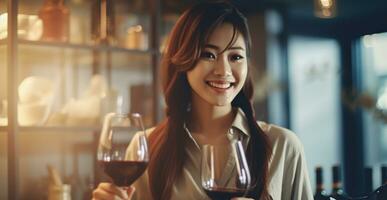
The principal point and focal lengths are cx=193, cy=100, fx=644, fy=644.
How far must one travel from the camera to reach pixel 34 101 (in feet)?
8.71

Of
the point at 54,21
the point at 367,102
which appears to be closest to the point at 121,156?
the point at 54,21

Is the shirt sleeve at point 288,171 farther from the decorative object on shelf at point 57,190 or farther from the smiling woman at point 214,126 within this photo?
the decorative object on shelf at point 57,190

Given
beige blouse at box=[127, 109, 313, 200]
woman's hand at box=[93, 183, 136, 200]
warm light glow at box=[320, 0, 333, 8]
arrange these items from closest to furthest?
woman's hand at box=[93, 183, 136, 200] < beige blouse at box=[127, 109, 313, 200] < warm light glow at box=[320, 0, 333, 8]

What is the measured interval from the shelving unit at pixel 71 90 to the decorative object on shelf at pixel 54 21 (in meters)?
0.06

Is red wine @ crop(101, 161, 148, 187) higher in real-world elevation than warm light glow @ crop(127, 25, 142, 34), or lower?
lower

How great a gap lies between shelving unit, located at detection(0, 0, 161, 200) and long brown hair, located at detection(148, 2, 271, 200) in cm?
116

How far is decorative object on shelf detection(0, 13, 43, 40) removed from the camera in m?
2.54

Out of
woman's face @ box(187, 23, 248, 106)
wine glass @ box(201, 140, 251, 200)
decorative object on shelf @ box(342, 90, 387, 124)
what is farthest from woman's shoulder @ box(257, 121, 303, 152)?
decorative object on shelf @ box(342, 90, 387, 124)

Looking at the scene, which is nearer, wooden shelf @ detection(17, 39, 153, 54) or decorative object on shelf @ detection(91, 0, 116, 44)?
wooden shelf @ detection(17, 39, 153, 54)

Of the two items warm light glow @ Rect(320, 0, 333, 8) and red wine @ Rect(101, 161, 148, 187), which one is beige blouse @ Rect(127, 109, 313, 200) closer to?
red wine @ Rect(101, 161, 148, 187)

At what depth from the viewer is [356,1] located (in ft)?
13.9

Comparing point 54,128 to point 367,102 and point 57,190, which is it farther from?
point 367,102

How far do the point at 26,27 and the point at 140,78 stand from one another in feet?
3.16

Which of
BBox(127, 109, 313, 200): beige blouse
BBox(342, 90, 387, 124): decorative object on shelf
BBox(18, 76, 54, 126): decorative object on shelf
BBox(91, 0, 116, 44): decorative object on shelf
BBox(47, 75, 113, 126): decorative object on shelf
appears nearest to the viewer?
BBox(127, 109, 313, 200): beige blouse
